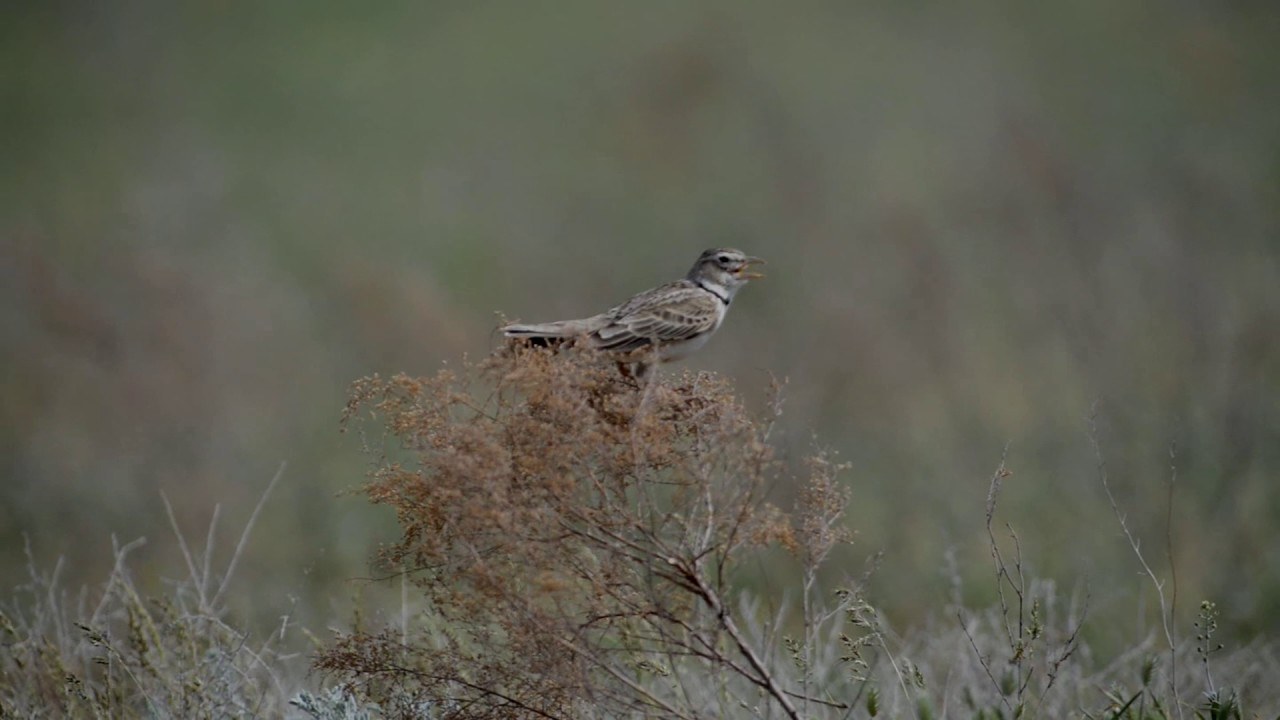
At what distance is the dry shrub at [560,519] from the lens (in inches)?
168

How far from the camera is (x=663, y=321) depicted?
6.44 metres

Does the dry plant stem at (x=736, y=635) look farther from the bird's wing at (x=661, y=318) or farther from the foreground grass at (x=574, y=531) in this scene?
the bird's wing at (x=661, y=318)

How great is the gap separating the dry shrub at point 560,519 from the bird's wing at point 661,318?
1.42m

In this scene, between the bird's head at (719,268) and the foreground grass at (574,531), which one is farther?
the bird's head at (719,268)

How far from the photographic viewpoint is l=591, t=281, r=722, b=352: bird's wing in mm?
6098

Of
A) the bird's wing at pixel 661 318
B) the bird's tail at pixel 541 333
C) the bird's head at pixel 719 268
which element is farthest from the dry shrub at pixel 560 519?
the bird's head at pixel 719 268

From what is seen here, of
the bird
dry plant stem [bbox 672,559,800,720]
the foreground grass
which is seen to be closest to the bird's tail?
the bird

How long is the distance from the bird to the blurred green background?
75cm

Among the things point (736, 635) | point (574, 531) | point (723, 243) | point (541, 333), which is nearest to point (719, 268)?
point (541, 333)

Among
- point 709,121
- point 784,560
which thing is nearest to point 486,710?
point 784,560

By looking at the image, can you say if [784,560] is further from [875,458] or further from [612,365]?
[612,365]

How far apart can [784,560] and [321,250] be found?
11.4 meters

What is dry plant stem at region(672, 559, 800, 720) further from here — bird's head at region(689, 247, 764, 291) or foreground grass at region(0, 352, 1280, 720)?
bird's head at region(689, 247, 764, 291)

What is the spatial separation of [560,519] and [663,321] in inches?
88.1
